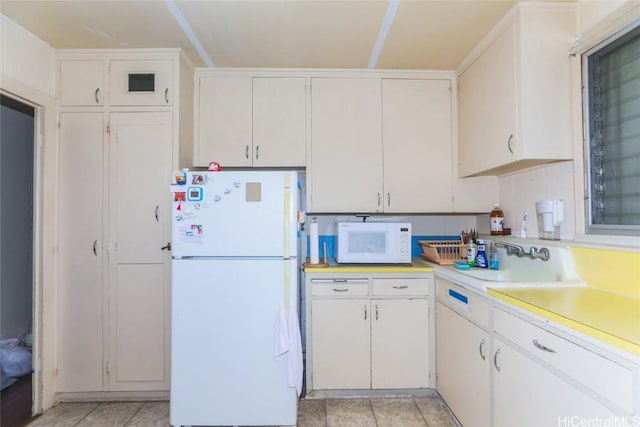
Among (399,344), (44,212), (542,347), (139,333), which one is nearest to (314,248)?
(399,344)

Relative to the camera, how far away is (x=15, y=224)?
313 centimetres

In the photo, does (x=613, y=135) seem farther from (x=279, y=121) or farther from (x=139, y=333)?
(x=139, y=333)

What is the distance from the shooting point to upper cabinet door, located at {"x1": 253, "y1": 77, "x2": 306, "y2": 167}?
8.66 ft

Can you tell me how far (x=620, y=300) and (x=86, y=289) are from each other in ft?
9.97

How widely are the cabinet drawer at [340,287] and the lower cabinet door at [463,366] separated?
0.53 meters

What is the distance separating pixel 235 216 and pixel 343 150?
1075 millimetres

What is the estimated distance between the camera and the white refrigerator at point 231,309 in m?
1.99

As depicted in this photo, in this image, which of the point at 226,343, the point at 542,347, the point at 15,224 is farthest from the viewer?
the point at 15,224

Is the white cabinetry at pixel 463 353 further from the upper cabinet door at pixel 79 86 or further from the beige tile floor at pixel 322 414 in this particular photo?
the upper cabinet door at pixel 79 86

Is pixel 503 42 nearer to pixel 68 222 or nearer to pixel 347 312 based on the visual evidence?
pixel 347 312

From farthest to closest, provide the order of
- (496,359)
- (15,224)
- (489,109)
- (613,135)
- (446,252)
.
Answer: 1. (15,224)
2. (446,252)
3. (489,109)
4. (613,135)
5. (496,359)

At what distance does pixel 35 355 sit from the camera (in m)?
2.24

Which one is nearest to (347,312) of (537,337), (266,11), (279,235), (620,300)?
(279,235)

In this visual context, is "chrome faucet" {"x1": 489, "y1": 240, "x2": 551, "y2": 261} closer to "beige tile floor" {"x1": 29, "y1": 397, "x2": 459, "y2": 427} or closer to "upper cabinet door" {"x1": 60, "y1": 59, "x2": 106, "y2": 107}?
"beige tile floor" {"x1": 29, "y1": 397, "x2": 459, "y2": 427}
